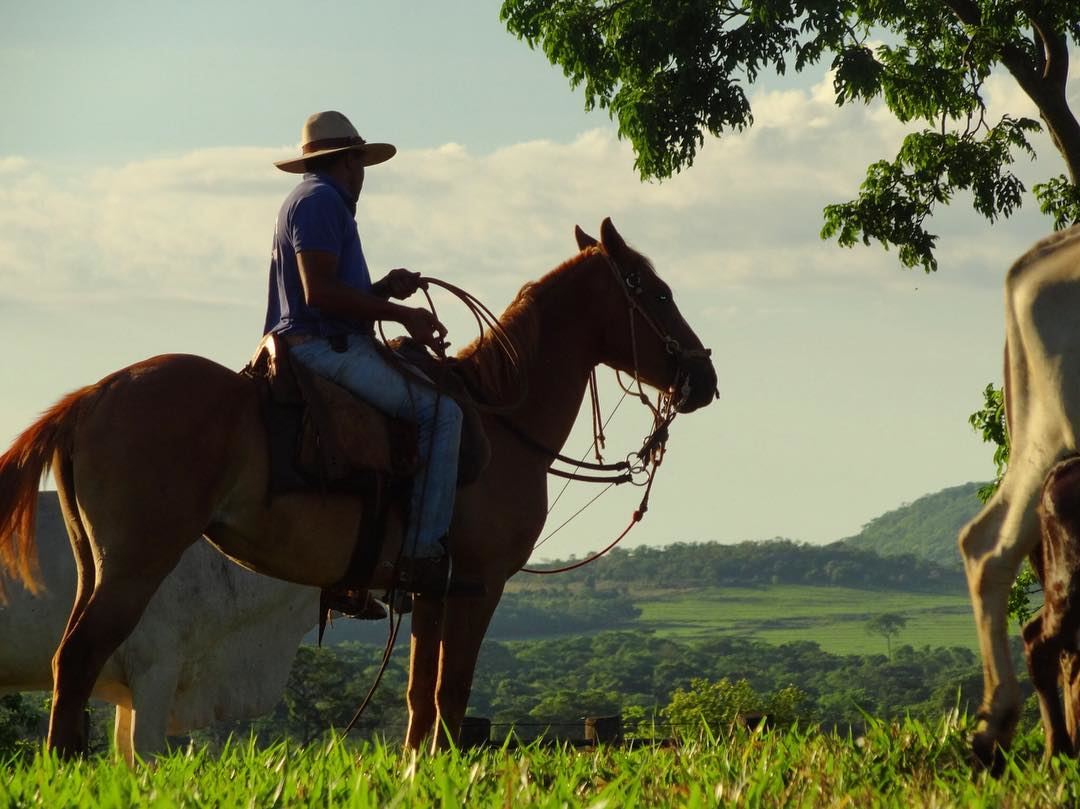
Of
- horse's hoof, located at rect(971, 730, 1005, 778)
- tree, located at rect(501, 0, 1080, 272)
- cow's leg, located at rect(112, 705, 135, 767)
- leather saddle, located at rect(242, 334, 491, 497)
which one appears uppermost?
tree, located at rect(501, 0, 1080, 272)

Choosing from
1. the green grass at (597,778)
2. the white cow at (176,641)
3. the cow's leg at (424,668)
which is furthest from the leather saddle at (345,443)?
the white cow at (176,641)

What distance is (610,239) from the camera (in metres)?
8.43

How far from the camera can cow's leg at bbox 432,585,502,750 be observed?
753 cm

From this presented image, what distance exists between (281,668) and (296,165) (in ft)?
18.2

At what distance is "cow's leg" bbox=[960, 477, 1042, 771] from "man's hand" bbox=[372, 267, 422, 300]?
270 centimetres

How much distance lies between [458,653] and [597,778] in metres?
1.67

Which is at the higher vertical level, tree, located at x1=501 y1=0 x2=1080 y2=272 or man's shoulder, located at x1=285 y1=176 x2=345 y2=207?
tree, located at x1=501 y1=0 x2=1080 y2=272

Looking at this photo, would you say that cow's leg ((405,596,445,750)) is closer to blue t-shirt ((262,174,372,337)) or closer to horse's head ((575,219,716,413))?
blue t-shirt ((262,174,372,337))

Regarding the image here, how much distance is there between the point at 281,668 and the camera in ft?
40.8

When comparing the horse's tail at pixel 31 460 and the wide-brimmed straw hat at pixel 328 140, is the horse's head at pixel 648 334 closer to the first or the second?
the wide-brimmed straw hat at pixel 328 140

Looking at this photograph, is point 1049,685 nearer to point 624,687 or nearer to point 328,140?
point 328,140

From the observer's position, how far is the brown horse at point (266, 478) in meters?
6.73

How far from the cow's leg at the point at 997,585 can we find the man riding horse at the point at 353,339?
7.30 feet

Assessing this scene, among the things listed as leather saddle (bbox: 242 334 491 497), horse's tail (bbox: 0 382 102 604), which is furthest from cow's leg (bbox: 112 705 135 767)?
leather saddle (bbox: 242 334 491 497)
